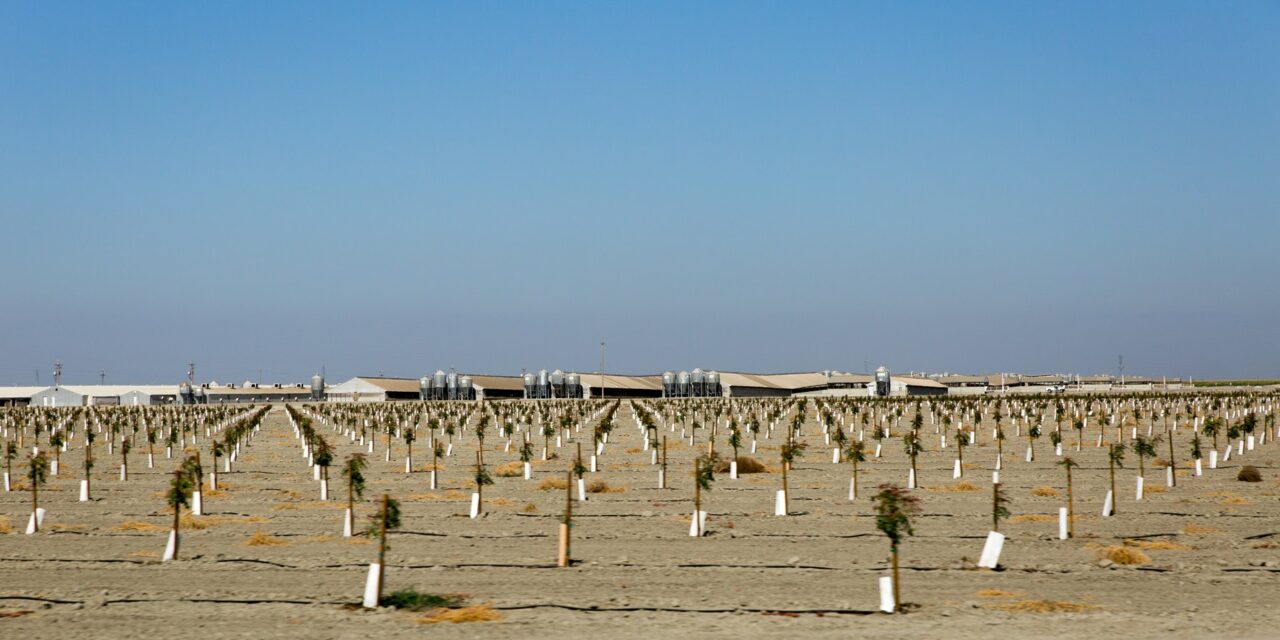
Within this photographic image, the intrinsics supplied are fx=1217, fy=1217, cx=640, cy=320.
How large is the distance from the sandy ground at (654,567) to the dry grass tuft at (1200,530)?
0.06 metres

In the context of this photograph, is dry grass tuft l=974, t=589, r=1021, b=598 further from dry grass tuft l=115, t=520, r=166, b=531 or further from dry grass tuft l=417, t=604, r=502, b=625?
dry grass tuft l=115, t=520, r=166, b=531

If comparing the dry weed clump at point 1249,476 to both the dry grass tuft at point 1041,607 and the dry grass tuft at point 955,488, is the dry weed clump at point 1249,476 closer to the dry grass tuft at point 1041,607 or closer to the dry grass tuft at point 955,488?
the dry grass tuft at point 955,488

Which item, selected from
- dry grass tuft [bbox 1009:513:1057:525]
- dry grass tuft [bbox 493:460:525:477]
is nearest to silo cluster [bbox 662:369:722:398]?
dry grass tuft [bbox 493:460:525:477]

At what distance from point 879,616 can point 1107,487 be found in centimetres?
2890

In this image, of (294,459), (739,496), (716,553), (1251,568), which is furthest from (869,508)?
(294,459)

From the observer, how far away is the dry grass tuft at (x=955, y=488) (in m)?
46.8

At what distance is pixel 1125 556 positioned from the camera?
29234mm

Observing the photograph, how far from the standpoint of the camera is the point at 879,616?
75.7 ft

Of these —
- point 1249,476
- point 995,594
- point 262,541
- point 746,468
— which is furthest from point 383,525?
point 1249,476

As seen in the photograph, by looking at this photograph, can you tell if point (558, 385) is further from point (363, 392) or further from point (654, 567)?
point (654, 567)

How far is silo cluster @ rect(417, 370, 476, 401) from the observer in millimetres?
191000

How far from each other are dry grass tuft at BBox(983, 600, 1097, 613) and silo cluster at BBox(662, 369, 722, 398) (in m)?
165

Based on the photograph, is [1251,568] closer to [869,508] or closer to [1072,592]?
[1072,592]

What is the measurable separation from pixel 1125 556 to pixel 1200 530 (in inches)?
278
